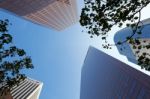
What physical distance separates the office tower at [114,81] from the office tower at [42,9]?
38.7m

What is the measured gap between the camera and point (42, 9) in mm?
135000

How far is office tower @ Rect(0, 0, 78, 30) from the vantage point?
117 meters

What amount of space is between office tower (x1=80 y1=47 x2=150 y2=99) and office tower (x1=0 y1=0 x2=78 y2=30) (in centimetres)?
3869

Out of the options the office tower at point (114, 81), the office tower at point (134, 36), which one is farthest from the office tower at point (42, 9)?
the office tower at point (134, 36)

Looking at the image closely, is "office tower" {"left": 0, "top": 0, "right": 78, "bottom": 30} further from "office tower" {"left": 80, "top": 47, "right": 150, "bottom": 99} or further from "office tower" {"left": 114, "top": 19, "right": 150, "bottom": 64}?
"office tower" {"left": 114, "top": 19, "right": 150, "bottom": 64}

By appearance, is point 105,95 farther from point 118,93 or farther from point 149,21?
point 149,21

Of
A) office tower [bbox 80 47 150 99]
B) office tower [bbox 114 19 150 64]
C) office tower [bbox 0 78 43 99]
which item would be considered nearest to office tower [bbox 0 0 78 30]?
office tower [bbox 80 47 150 99]

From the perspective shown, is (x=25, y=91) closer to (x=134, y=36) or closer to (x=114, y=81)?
(x=114, y=81)

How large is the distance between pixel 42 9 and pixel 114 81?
5171 centimetres

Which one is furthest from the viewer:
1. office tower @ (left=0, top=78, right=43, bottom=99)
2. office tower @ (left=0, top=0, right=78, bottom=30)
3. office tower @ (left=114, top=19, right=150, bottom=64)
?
office tower @ (left=0, top=78, right=43, bottom=99)

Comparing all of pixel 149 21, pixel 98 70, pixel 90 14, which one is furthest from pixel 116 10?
pixel 98 70

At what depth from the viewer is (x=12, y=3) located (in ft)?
370

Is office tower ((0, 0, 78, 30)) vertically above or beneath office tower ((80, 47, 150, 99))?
above

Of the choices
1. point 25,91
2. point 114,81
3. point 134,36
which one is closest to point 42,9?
point 114,81
